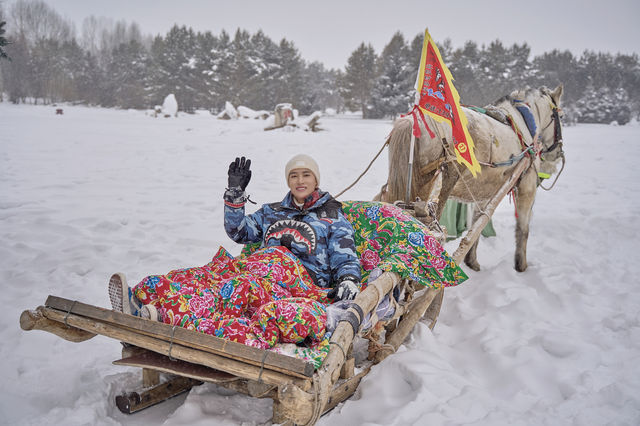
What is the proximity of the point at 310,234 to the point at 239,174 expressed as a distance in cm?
63

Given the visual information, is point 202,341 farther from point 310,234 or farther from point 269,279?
point 310,234

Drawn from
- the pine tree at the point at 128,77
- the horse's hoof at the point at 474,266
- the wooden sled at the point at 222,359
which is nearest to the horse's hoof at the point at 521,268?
the horse's hoof at the point at 474,266

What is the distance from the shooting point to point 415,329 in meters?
3.08

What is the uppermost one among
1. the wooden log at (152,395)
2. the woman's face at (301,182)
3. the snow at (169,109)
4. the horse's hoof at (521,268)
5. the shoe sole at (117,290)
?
the snow at (169,109)

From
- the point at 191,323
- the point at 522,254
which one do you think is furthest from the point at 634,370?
the point at 191,323

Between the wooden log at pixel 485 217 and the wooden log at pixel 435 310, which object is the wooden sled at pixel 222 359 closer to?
the wooden log at pixel 435 310

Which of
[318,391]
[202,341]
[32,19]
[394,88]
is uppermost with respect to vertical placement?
[32,19]

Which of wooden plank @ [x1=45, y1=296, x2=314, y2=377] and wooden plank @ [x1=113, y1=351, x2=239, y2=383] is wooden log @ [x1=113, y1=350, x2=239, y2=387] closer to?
wooden plank @ [x1=113, y1=351, x2=239, y2=383]

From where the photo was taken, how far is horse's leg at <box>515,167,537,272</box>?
184 inches

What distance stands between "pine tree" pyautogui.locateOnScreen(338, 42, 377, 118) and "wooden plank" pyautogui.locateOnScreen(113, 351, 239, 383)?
3109 centimetres

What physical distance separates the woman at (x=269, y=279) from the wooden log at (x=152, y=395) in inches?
17.9

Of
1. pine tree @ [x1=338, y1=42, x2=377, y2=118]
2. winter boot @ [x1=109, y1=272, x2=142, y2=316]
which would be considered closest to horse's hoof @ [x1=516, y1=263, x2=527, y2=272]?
winter boot @ [x1=109, y1=272, x2=142, y2=316]

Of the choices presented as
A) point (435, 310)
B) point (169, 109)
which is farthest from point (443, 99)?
point (169, 109)

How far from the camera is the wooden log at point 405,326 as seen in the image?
2.62 m
